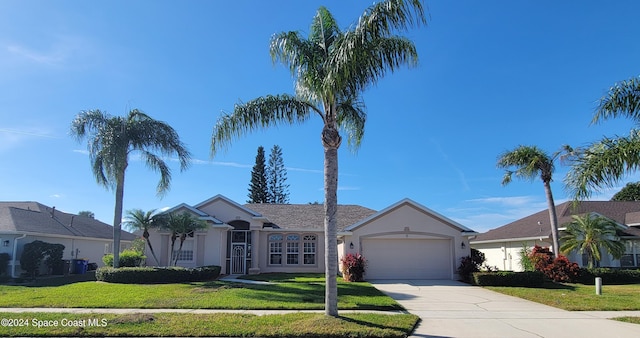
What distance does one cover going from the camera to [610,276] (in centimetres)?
2112

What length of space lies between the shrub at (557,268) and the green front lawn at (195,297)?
999cm

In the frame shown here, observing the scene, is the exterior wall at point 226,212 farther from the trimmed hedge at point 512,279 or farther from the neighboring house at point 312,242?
the trimmed hedge at point 512,279

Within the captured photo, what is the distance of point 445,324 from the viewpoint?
995 centimetres

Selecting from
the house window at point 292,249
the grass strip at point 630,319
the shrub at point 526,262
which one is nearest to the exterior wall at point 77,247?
the house window at point 292,249

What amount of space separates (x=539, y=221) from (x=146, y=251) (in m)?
24.0

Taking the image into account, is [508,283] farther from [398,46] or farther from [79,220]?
[79,220]

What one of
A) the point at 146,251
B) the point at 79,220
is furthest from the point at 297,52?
the point at 79,220

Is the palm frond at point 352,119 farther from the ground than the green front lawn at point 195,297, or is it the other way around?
the palm frond at point 352,119

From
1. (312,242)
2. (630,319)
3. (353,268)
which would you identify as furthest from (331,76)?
(312,242)

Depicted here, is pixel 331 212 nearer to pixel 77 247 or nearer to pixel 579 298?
pixel 579 298

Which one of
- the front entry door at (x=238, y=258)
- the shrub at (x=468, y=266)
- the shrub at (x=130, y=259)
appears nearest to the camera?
the shrub at (x=468, y=266)

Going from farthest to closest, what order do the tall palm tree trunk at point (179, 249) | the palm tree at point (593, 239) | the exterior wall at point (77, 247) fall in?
the palm tree at point (593, 239) < the exterior wall at point (77, 247) < the tall palm tree trunk at point (179, 249)

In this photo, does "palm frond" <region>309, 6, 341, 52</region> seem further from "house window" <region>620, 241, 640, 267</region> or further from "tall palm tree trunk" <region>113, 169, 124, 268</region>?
"house window" <region>620, 241, 640, 267</region>

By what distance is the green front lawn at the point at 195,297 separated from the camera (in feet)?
39.0
